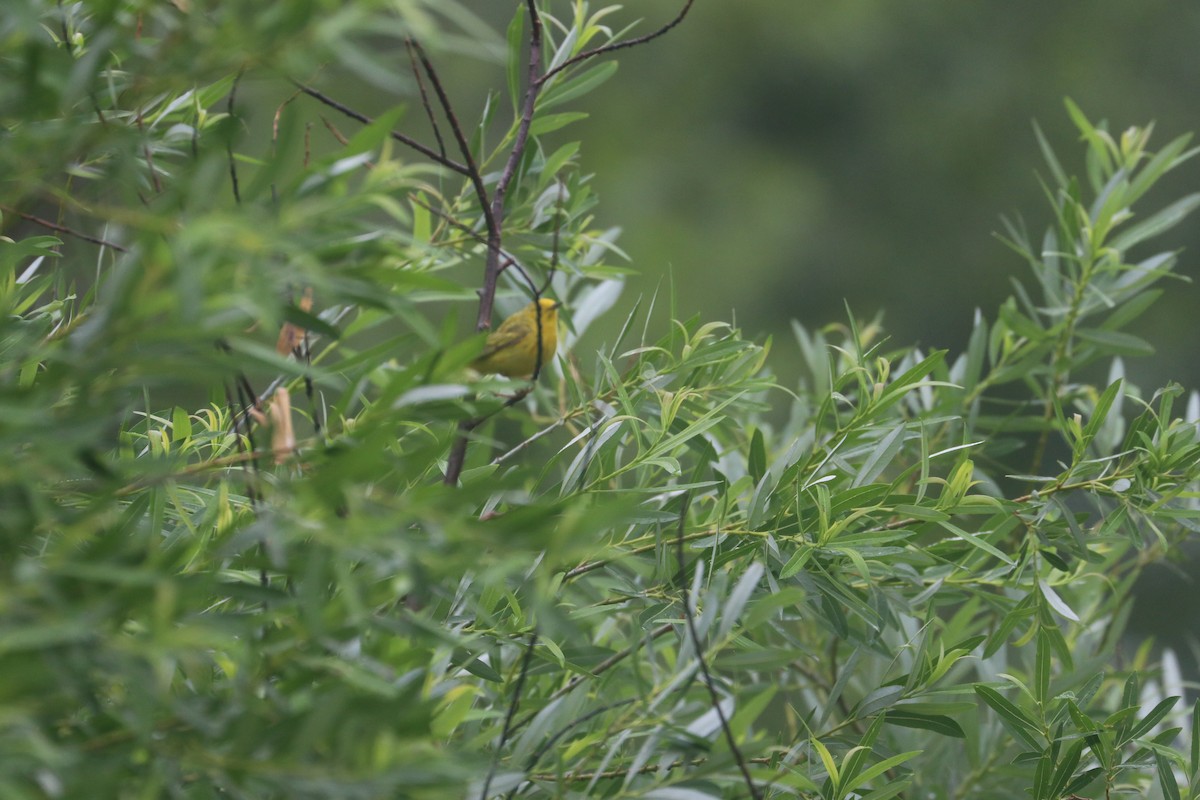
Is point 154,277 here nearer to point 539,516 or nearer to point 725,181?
point 539,516

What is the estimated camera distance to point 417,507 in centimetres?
66

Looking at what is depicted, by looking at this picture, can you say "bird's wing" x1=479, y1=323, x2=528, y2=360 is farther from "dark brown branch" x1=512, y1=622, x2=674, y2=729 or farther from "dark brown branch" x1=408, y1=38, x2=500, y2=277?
"dark brown branch" x1=408, y1=38, x2=500, y2=277

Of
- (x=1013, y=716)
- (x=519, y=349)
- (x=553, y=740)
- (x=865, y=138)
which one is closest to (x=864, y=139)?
(x=865, y=138)

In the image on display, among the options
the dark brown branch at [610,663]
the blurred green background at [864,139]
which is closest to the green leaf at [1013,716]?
the dark brown branch at [610,663]

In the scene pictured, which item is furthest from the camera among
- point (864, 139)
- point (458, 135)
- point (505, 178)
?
point (864, 139)

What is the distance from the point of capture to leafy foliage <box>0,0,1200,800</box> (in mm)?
660

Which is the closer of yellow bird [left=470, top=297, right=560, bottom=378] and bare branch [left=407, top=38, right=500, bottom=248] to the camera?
bare branch [left=407, top=38, right=500, bottom=248]

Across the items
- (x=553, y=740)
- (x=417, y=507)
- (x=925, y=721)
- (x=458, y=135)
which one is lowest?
(x=925, y=721)

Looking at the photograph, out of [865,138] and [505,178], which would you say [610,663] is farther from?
[865,138]

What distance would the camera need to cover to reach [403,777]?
26.5 inches

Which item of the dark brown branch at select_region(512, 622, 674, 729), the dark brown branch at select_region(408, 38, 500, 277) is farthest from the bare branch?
the dark brown branch at select_region(512, 622, 674, 729)

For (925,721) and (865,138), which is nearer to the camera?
(925,721)

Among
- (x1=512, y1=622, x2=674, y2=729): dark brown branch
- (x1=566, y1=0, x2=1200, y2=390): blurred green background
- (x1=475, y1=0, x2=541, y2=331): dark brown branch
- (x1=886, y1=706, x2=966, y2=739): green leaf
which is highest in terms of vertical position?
(x1=475, y1=0, x2=541, y2=331): dark brown branch

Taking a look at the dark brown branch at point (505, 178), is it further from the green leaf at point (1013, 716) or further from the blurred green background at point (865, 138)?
the blurred green background at point (865, 138)
